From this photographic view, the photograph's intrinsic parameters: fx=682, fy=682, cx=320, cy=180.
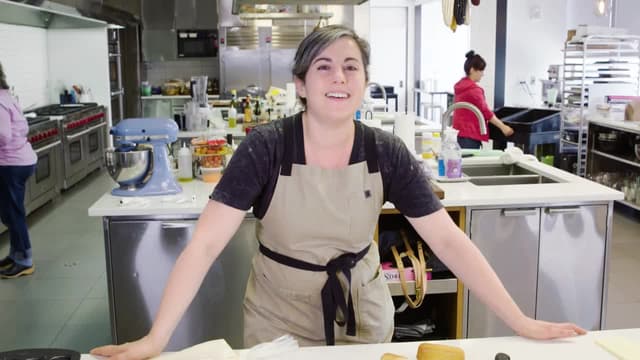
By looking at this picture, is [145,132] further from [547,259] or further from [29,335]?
→ [547,259]

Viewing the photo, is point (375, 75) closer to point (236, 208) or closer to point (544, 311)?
point (544, 311)

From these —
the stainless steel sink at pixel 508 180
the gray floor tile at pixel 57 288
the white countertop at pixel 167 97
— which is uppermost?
the white countertop at pixel 167 97

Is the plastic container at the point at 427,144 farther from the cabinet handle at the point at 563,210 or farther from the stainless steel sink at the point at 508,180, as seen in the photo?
the cabinet handle at the point at 563,210

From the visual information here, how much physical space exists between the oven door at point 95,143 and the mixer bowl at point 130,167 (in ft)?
18.8

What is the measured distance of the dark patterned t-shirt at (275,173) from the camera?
1890 millimetres

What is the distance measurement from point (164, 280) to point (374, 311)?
54.3 inches

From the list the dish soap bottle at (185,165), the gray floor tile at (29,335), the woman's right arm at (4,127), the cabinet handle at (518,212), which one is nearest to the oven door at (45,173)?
the woman's right arm at (4,127)

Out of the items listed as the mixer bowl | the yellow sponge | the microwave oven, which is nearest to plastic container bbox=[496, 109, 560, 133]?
the microwave oven

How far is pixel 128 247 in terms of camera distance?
3.16m

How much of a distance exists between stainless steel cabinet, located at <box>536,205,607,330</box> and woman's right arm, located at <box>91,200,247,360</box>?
6.27 feet

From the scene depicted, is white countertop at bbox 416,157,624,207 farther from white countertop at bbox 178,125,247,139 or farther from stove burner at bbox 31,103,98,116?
stove burner at bbox 31,103,98,116

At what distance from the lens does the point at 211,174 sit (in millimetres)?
3781

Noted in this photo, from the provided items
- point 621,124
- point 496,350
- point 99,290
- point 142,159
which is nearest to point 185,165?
point 142,159

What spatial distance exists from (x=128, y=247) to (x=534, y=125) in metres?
6.04
